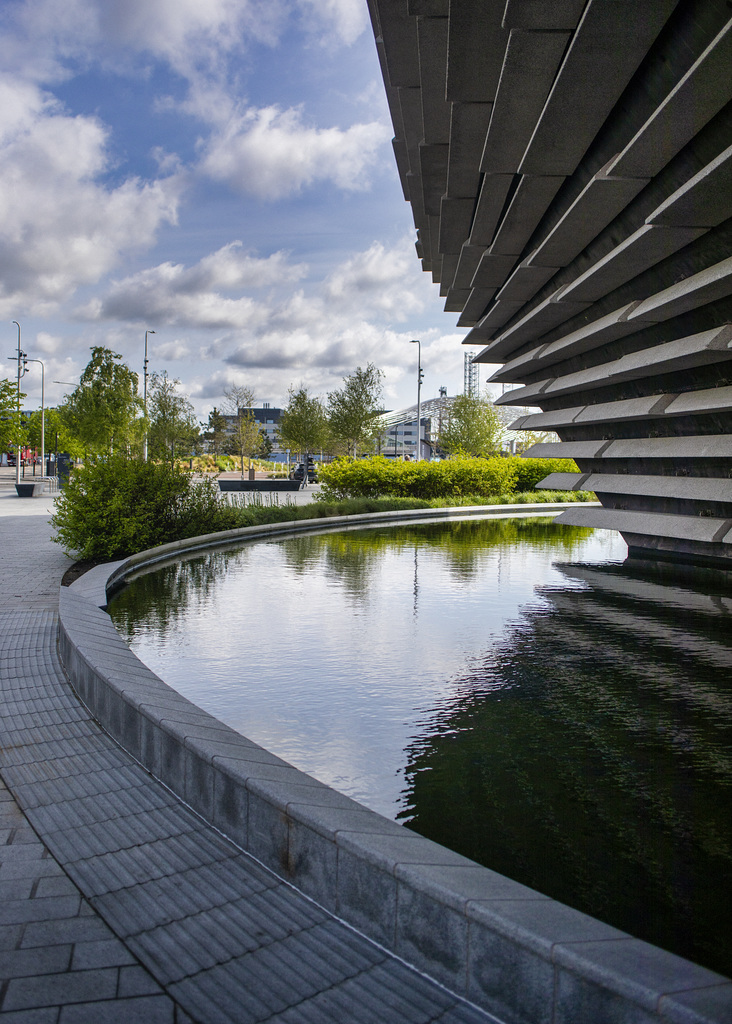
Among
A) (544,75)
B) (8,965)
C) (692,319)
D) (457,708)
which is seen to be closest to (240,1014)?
(8,965)

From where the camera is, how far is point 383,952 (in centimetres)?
261

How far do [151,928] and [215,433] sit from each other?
11208 cm

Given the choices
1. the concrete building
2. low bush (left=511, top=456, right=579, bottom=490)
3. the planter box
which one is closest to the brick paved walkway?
the concrete building

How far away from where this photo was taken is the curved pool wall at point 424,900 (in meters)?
2.02

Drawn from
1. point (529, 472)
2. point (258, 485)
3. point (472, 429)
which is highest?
point (472, 429)

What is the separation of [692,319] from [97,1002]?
7.69 m

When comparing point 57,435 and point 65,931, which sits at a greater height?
point 57,435

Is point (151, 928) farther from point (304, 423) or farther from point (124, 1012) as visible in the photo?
point (304, 423)

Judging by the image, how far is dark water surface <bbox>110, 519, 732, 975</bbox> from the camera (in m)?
3.52

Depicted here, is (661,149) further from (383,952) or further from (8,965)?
(8,965)

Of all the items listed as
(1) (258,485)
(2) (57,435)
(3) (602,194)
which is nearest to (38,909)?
(3) (602,194)

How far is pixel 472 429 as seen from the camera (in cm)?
4759

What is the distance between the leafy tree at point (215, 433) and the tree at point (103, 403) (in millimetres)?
61100

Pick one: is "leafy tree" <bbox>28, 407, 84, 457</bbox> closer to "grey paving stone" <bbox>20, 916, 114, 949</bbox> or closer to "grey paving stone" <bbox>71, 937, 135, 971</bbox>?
"grey paving stone" <bbox>20, 916, 114, 949</bbox>
